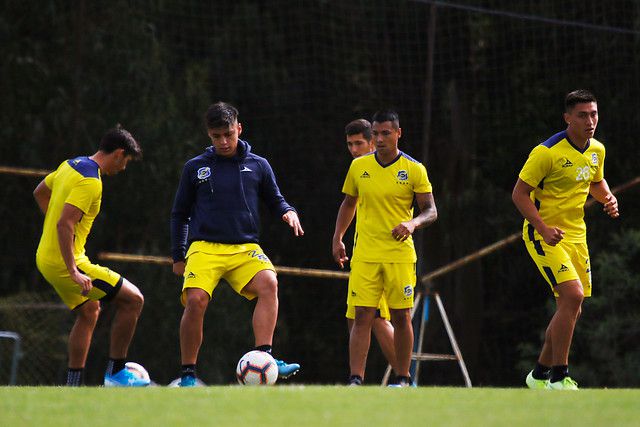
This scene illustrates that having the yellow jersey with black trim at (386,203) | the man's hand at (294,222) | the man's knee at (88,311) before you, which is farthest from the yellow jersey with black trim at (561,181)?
the man's knee at (88,311)

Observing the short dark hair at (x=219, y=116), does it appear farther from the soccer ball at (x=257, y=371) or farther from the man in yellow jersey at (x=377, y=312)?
the man in yellow jersey at (x=377, y=312)

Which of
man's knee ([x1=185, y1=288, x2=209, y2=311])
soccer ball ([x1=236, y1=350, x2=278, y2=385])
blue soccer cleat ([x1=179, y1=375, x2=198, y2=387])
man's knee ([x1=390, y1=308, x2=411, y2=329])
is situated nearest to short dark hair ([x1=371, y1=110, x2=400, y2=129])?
man's knee ([x1=390, y1=308, x2=411, y2=329])

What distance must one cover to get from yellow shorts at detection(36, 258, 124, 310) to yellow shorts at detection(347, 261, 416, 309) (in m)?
1.68

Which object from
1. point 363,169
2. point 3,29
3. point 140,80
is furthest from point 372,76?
point 363,169

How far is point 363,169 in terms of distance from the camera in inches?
Result: 381

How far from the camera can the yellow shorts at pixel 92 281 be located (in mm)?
9336

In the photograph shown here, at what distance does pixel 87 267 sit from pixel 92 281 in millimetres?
136

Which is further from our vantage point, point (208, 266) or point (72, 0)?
point (72, 0)

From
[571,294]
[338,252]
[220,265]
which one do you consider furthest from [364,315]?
[571,294]

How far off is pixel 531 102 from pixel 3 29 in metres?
7.60

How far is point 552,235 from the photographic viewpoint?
8.64 metres

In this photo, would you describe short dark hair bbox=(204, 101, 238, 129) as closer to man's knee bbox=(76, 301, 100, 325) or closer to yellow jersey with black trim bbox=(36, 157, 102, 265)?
yellow jersey with black trim bbox=(36, 157, 102, 265)

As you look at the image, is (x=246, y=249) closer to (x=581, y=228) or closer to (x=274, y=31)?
(x=581, y=228)

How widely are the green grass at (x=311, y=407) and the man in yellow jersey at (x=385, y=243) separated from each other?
189cm
